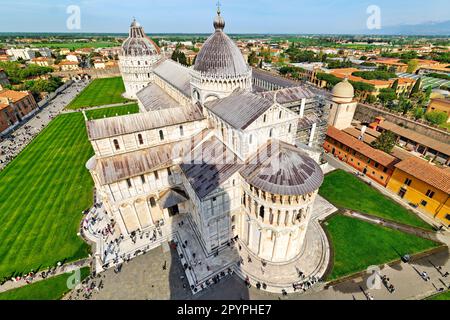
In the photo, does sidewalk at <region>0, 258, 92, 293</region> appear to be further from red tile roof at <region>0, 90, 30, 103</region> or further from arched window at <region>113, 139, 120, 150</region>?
red tile roof at <region>0, 90, 30, 103</region>

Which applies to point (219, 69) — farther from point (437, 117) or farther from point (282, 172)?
point (437, 117)

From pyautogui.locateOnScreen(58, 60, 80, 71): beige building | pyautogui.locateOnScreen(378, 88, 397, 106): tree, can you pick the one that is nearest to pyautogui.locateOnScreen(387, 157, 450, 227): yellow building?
pyautogui.locateOnScreen(378, 88, 397, 106): tree

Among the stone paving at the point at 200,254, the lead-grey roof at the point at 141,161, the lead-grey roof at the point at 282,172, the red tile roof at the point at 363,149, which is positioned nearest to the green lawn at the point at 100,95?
the stone paving at the point at 200,254

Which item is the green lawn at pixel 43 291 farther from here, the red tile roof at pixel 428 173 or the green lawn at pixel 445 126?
the green lawn at pixel 445 126

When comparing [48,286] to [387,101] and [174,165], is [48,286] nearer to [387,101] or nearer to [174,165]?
[174,165]

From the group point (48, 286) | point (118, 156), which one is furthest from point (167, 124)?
point (48, 286)

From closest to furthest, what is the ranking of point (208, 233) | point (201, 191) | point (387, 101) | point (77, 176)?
point (201, 191) < point (208, 233) < point (77, 176) < point (387, 101)

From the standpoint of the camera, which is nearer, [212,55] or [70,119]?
[212,55]
